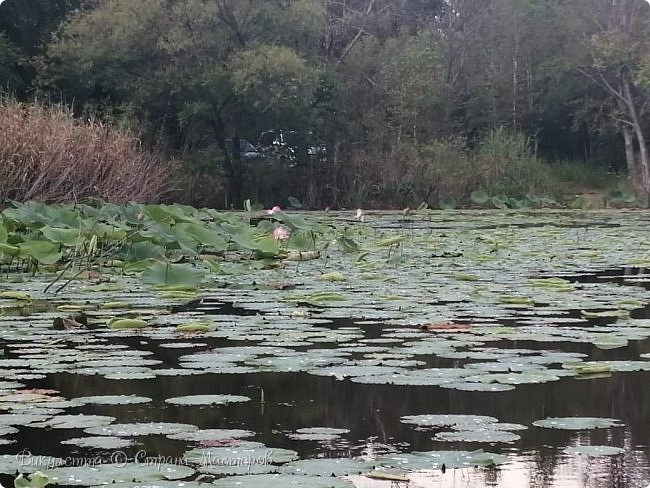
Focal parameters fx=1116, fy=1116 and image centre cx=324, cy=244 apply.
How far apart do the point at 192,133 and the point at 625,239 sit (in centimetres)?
1462

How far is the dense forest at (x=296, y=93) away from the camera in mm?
21141

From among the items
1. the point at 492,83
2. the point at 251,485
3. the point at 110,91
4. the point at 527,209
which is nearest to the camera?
the point at 251,485

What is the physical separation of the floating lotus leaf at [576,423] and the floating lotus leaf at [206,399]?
712 millimetres

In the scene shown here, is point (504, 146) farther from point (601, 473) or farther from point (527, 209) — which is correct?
point (601, 473)

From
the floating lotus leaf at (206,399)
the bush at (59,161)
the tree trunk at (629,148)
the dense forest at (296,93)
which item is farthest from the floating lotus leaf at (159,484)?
the tree trunk at (629,148)

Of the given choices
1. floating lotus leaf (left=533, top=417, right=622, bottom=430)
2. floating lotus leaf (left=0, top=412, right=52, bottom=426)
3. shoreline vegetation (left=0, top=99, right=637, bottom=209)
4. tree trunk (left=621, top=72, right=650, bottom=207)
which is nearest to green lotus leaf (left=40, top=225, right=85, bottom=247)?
floating lotus leaf (left=0, top=412, right=52, bottom=426)

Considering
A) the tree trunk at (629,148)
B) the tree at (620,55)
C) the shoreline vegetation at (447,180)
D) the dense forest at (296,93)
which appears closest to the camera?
the shoreline vegetation at (447,180)

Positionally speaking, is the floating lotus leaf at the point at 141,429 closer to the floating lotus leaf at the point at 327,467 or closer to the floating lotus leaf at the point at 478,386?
the floating lotus leaf at the point at 327,467

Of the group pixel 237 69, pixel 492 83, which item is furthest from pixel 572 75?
pixel 237 69

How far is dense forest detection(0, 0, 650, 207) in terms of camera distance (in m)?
21.1

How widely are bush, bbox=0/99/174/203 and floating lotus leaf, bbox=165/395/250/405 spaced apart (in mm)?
7566

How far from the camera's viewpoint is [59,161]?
11.3 metres

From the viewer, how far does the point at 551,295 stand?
505cm

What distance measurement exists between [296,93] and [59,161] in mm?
10529
